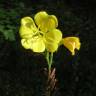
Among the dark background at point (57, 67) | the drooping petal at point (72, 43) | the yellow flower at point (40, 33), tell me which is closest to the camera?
the drooping petal at point (72, 43)

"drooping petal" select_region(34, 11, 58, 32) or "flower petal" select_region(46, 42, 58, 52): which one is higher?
"drooping petal" select_region(34, 11, 58, 32)

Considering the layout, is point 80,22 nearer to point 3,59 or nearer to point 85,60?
point 85,60

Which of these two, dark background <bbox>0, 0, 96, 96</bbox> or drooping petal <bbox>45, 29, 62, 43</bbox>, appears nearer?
drooping petal <bbox>45, 29, 62, 43</bbox>

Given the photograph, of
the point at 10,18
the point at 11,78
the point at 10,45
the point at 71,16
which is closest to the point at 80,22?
the point at 71,16

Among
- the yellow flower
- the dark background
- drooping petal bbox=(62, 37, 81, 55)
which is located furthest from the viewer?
the dark background

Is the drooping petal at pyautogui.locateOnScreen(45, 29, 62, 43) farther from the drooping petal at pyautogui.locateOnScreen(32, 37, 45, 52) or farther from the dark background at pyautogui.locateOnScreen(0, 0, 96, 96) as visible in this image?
the dark background at pyautogui.locateOnScreen(0, 0, 96, 96)

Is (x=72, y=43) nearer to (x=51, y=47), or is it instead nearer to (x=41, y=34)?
(x=51, y=47)

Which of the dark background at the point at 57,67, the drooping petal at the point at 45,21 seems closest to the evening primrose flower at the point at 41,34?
the drooping petal at the point at 45,21

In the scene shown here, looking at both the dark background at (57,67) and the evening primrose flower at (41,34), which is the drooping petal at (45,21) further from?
the dark background at (57,67)

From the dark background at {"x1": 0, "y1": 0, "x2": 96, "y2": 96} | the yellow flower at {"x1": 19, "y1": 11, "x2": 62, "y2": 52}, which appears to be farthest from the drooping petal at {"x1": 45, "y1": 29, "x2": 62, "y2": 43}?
the dark background at {"x1": 0, "y1": 0, "x2": 96, "y2": 96}

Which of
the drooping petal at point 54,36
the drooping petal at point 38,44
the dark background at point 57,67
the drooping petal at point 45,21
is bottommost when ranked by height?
the dark background at point 57,67
